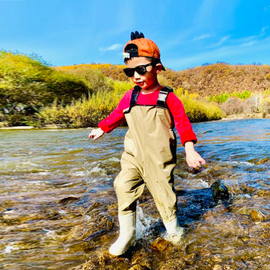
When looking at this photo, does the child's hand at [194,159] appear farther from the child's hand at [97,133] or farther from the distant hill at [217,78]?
the distant hill at [217,78]

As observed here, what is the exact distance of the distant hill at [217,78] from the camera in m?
55.5

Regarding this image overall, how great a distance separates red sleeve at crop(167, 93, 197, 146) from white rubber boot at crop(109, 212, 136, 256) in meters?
0.69

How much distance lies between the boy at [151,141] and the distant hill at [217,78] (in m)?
53.2

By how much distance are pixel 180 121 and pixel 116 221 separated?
1079 millimetres

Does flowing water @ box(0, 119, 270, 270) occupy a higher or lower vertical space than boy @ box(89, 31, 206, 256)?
lower

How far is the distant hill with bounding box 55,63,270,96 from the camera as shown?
55.5 m

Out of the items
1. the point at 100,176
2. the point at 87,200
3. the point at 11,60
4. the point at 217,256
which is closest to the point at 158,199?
the point at 217,256

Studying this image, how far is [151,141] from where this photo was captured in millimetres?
1883

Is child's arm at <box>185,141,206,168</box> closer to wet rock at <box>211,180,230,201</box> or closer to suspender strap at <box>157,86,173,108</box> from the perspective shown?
suspender strap at <box>157,86,173,108</box>

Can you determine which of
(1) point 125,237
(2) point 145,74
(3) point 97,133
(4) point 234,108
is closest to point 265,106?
(4) point 234,108

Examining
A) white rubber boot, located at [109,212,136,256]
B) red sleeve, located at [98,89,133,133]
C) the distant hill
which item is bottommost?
white rubber boot, located at [109,212,136,256]

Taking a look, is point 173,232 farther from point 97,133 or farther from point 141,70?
point 141,70

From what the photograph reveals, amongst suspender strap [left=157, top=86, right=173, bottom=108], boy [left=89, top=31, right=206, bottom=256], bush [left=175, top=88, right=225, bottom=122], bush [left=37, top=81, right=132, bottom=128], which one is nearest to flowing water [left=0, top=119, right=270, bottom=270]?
boy [left=89, top=31, right=206, bottom=256]

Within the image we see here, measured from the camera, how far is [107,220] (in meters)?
2.26
